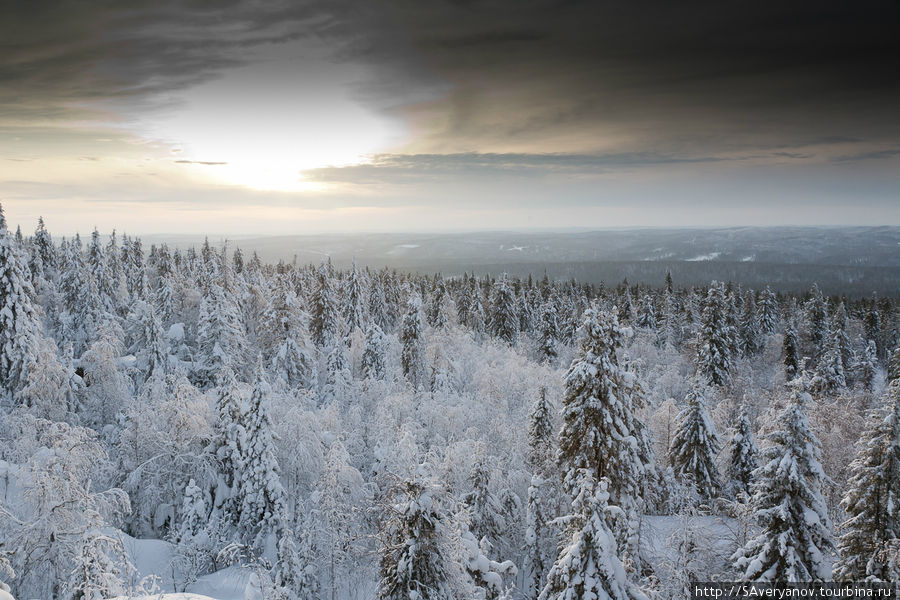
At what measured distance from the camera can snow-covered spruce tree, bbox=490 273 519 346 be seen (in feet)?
212

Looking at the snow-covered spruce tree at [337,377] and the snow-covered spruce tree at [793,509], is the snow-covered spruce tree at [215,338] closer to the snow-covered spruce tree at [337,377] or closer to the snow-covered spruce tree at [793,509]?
the snow-covered spruce tree at [337,377]

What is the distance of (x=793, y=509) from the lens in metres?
13.1

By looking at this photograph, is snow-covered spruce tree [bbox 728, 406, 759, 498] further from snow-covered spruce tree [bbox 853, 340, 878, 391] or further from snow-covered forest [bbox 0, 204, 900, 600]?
snow-covered spruce tree [bbox 853, 340, 878, 391]

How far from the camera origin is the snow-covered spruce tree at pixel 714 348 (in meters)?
46.6

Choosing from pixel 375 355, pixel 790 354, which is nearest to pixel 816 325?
pixel 790 354

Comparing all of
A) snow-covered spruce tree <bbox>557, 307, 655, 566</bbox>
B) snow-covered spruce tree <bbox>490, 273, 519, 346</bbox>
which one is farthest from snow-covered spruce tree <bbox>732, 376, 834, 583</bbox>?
snow-covered spruce tree <bbox>490, 273, 519, 346</bbox>

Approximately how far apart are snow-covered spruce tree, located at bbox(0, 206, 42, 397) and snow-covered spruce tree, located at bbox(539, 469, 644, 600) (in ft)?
93.3

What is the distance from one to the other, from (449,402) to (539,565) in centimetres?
1649

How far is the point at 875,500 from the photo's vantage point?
15328mm

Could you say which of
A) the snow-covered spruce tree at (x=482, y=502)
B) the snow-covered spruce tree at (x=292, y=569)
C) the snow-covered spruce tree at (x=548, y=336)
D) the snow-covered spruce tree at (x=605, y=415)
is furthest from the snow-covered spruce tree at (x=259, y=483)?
the snow-covered spruce tree at (x=548, y=336)

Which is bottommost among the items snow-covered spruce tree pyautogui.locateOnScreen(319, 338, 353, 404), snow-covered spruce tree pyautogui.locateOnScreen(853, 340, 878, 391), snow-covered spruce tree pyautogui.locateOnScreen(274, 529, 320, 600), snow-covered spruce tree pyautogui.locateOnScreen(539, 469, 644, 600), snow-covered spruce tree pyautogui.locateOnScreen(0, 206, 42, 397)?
snow-covered spruce tree pyautogui.locateOnScreen(853, 340, 878, 391)

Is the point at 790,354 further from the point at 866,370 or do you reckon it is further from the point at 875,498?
the point at 875,498

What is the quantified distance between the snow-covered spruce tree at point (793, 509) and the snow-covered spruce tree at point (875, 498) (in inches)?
123

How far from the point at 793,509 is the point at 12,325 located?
116 ft
